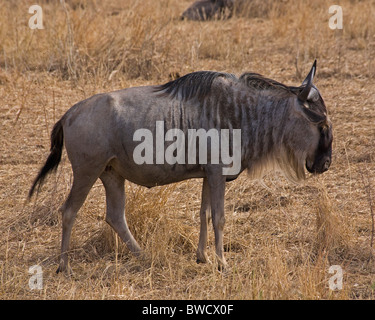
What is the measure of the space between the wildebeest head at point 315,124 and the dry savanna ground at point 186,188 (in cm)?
60

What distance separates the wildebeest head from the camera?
15.6 ft

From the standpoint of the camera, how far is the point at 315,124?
4.79 meters

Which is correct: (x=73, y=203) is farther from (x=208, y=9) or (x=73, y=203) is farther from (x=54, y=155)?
(x=208, y=9)

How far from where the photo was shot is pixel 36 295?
4.61m

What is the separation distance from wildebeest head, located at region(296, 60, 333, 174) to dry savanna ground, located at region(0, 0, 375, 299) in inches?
23.4

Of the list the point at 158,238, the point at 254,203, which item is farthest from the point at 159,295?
the point at 254,203

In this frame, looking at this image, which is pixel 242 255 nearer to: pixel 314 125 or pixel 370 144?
pixel 314 125

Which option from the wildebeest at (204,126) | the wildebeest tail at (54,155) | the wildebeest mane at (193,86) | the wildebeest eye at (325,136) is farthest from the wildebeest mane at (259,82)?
the wildebeest tail at (54,155)

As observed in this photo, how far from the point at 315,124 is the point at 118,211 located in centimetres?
158

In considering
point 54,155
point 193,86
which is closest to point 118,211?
point 54,155

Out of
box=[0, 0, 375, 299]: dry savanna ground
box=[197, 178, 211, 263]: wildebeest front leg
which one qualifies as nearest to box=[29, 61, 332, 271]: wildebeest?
box=[197, 178, 211, 263]: wildebeest front leg

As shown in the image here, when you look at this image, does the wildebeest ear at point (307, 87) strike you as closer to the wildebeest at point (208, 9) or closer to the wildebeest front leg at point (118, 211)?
the wildebeest front leg at point (118, 211)

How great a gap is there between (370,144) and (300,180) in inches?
89.6

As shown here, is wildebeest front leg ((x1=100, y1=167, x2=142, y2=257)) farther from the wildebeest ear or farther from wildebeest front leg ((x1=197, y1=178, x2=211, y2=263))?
the wildebeest ear
